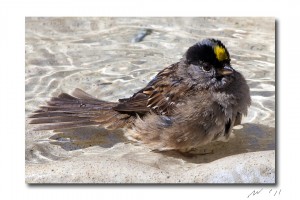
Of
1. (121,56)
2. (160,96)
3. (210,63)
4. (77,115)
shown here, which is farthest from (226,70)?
(121,56)

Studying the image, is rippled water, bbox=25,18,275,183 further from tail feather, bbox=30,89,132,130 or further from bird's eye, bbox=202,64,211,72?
bird's eye, bbox=202,64,211,72

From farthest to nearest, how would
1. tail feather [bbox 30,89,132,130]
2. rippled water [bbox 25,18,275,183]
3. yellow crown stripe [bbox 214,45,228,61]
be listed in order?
rippled water [bbox 25,18,275,183] < tail feather [bbox 30,89,132,130] < yellow crown stripe [bbox 214,45,228,61]

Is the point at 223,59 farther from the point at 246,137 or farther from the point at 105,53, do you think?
the point at 105,53

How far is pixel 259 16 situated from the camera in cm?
593

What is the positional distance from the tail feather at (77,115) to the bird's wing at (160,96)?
108 mm

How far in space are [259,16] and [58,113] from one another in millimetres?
1742

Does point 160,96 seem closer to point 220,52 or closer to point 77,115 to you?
point 220,52

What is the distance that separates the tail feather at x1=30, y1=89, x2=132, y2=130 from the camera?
5.79 m

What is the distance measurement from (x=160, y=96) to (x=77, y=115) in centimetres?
71

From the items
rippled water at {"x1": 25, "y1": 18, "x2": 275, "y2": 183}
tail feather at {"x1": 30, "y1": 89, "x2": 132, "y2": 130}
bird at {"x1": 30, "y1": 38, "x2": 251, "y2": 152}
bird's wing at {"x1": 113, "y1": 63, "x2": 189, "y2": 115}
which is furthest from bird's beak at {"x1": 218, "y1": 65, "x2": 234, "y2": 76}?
tail feather at {"x1": 30, "y1": 89, "x2": 132, "y2": 130}

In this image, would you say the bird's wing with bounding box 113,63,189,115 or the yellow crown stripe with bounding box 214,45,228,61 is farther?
the bird's wing with bounding box 113,63,189,115

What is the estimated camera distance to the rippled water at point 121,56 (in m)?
6.02

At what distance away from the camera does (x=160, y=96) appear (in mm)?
5559

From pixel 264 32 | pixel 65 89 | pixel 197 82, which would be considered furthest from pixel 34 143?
pixel 264 32
